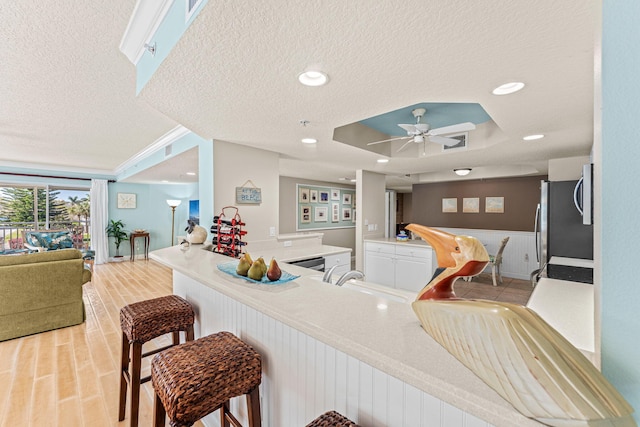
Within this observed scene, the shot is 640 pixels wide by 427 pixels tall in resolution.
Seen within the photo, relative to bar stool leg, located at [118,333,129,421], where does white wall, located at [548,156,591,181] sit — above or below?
above

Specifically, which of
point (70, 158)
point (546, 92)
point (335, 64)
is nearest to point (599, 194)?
point (335, 64)

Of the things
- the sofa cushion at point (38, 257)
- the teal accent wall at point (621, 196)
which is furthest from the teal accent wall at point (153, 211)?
the teal accent wall at point (621, 196)

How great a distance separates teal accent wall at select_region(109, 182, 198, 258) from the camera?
6.85 m

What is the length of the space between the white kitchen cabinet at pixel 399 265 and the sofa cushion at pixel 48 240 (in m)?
6.17

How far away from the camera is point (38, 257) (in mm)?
2984

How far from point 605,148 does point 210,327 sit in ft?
6.20

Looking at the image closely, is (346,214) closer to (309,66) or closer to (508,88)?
(508,88)

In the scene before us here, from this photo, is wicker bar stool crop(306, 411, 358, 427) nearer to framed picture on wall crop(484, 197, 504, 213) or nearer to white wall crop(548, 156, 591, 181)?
white wall crop(548, 156, 591, 181)

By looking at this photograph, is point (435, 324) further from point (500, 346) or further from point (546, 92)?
point (546, 92)

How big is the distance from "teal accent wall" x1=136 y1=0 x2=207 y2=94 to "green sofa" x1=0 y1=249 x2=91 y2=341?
2811mm

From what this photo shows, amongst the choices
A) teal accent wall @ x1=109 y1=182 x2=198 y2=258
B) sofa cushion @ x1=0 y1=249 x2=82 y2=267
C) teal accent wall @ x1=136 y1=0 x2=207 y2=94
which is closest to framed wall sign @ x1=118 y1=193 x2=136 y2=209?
teal accent wall @ x1=109 y1=182 x2=198 y2=258

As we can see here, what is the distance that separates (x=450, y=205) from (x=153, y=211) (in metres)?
7.82

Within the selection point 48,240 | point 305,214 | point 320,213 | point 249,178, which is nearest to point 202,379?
point 249,178

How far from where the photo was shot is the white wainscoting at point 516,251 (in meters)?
5.07
